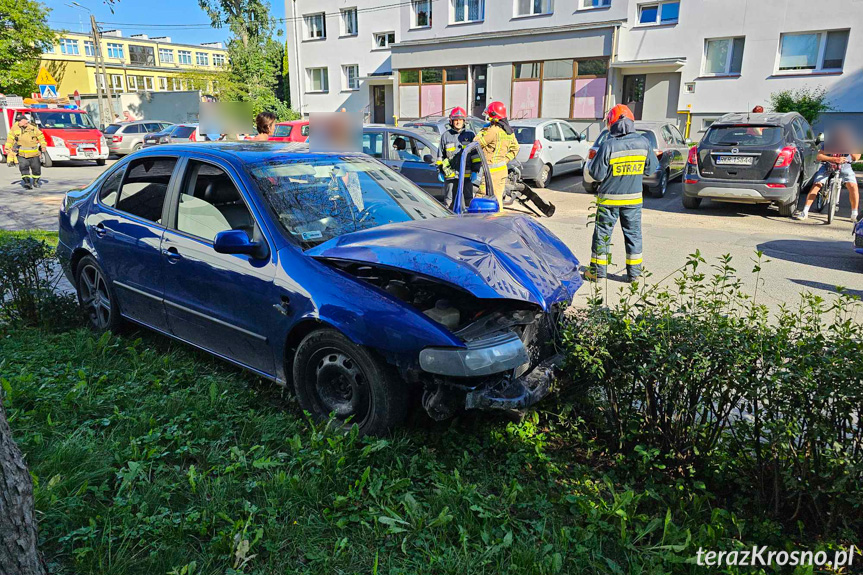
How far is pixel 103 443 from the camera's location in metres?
3.30

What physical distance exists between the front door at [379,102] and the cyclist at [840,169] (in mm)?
25157

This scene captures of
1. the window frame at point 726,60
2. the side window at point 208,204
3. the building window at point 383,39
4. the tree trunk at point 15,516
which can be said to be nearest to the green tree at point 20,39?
the building window at point 383,39

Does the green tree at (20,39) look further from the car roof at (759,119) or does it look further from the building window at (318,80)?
the car roof at (759,119)

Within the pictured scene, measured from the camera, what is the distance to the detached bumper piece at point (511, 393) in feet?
10.1

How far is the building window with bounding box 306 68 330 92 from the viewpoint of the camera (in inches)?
1388

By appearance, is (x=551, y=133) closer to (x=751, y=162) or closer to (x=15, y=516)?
(x=751, y=162)

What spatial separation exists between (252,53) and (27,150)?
24639 millimetres

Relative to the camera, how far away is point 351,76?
3406cm

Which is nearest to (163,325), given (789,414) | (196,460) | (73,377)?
(73,377)

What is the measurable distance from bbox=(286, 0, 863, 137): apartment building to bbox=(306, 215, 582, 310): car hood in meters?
21.0

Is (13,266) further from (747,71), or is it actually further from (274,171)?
(747,71)

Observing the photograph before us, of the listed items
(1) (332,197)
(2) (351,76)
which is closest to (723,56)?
(2) (351,76)

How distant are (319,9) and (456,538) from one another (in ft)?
119

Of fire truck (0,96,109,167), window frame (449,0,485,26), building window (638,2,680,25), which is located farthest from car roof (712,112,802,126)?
fire truck (0,96,109,167)
